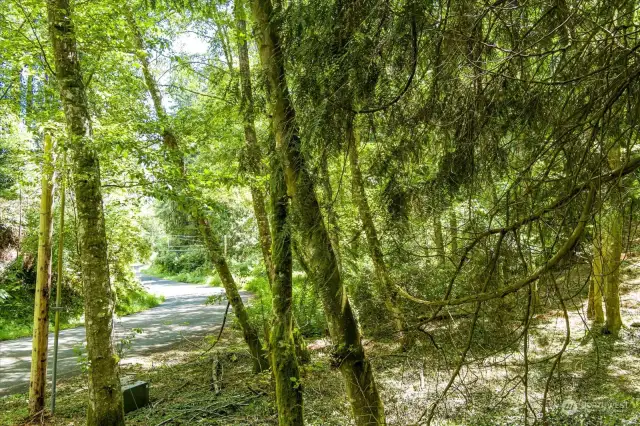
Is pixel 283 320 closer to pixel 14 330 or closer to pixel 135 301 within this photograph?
pixel 14 330

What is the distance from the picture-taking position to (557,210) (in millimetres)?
2213

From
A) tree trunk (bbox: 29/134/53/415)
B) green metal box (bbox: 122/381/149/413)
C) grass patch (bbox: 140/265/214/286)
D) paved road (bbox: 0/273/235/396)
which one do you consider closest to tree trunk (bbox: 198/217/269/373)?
paved road (bbox: 0/273/235/396)

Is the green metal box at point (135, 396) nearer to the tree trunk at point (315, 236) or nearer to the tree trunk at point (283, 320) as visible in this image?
the tree trunk at point (283, 320)

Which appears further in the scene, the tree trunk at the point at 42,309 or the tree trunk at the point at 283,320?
the tree trunk at the point at 42,309

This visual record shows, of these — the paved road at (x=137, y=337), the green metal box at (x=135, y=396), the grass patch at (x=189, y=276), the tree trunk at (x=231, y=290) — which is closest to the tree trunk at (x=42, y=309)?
the paved road at (x=137, y=337)

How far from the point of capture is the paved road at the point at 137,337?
802 cm

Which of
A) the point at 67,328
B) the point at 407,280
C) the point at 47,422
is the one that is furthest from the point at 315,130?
the point at 67,328

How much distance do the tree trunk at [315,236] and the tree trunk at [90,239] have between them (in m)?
2.00

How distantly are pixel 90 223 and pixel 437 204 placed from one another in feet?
10.6

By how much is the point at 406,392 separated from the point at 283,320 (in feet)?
11.7

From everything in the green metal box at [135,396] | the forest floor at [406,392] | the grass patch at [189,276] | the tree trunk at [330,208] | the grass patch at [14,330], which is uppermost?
the tree trunk at [330,208]

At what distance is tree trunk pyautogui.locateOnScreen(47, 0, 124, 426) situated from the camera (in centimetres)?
384

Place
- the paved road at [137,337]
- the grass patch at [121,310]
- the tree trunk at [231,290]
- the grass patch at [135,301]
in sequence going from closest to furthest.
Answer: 1. the tree trunk at [231,290]
2. the paved road at [137,337]
3. the grass patch at [121,310]
4. the grass patch at [135,301]

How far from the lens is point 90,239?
3.90 metres
